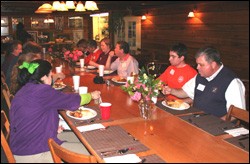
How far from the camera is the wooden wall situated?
6.54 meters

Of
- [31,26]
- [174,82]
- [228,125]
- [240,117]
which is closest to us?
[228,125]

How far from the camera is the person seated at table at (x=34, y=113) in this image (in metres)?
2.21

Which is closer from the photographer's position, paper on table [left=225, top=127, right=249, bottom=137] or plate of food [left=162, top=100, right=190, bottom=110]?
paper on table [left=225, top=127, right=249, bottom=137]

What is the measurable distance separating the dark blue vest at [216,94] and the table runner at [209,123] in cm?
34

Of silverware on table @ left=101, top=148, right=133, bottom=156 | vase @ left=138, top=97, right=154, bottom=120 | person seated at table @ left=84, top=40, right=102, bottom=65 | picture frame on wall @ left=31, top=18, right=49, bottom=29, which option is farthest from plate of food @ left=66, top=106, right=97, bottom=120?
picture frame on wall @ left=31, top=18, right=49, bottom=29

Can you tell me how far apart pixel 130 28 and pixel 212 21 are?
14.8 feet

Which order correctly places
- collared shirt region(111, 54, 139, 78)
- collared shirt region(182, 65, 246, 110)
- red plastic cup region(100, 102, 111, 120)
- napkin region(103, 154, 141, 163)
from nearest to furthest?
1. napkin region(103, 154, 141, 163)
2. red plastic cup region(100, 102, 111, 120)
3. collared shirt region(182, 65, 246, 110)
4. collared shirt region(111, 54, 139, 78)

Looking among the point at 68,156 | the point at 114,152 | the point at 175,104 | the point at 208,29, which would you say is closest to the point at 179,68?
the point at 175,104

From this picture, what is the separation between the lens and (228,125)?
2176 millimetres

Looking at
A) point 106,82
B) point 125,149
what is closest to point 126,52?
point 106,82

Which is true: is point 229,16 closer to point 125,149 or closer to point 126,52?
point 126,52

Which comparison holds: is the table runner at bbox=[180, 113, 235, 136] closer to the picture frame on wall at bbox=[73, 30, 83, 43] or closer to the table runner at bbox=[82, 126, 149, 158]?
the table runner at bbox=[82, 126, 149, 158]

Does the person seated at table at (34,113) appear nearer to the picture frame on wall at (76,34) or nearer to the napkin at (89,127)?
the napkin at (89,127)

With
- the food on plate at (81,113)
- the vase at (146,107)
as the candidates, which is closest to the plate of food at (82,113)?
the food on plate at (81,113)
